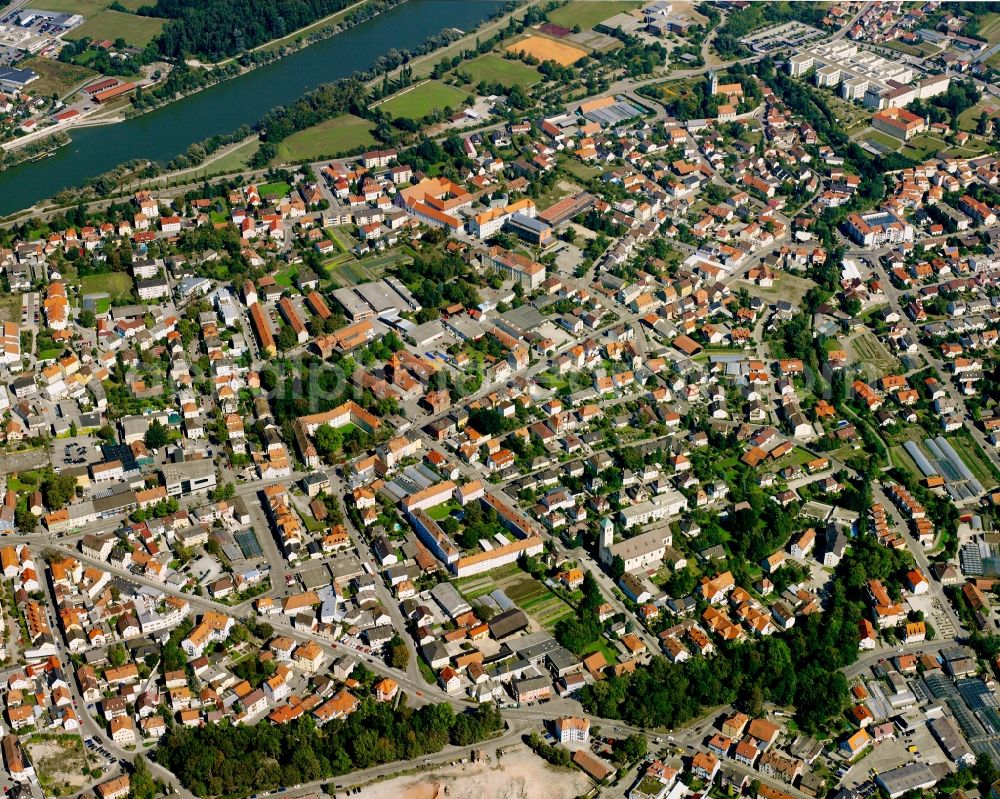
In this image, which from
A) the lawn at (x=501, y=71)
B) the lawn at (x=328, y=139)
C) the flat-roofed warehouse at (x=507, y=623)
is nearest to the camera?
the flat-roofed warehouse at (x=507, y=623)

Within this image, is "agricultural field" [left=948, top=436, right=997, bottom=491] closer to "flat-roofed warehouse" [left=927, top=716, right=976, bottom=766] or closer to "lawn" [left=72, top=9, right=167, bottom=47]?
"flat-roofed warehouse" [left=927, top=716, right=976, bottom=766]

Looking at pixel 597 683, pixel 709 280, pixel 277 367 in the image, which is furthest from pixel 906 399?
pixel 277 367

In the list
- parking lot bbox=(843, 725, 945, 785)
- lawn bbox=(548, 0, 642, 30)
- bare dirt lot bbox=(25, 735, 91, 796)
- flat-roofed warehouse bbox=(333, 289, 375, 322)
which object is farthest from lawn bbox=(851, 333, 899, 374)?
lawn bbox=(548, 0, 642, 30)

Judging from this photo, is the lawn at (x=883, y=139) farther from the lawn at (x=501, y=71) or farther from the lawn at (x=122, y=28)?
the lawn at (x=122, y=28)

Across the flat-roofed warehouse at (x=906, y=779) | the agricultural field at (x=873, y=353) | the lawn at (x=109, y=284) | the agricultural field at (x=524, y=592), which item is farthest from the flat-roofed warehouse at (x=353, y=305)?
the flat-roofed warehouse at (x=906, y=779)

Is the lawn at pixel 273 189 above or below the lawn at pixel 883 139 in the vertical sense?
above
